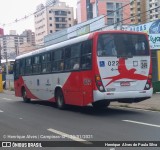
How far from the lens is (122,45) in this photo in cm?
1339

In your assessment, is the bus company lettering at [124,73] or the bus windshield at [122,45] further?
the bus company lettering at [124,73]

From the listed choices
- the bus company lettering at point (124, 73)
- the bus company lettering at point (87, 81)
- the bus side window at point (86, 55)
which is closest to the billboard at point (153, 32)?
the bus company lettering at point (124, 73)

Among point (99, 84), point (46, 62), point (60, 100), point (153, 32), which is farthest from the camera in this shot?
point (153, 32)

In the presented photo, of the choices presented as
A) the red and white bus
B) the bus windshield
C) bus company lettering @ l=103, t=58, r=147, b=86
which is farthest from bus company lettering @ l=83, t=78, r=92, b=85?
the bus windshield

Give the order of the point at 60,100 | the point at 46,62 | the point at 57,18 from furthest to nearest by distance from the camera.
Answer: the point at 57,18 < the point at 46,62 < the point at 60,100

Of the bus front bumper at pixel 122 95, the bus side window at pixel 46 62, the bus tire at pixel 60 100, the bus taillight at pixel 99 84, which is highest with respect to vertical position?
the bus side window at pixel 46 62

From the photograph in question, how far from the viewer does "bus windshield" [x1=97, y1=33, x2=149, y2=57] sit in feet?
42.8

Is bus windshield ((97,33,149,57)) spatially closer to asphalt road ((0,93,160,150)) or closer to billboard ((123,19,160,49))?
asphalt road ((0,93,160,150))

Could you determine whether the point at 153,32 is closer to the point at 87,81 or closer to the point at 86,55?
the point at 86,55

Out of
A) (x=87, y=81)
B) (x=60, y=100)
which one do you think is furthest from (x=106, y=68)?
(x=60, y=100)

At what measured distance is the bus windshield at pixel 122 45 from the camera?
13.1 m

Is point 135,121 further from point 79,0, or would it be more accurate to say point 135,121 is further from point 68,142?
point 79,0

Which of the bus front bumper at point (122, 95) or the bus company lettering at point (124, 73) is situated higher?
the bus company lettering at point (124, 73)

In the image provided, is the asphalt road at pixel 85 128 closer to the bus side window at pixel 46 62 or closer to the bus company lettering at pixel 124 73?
the bus company lettering at pixel 124 73
